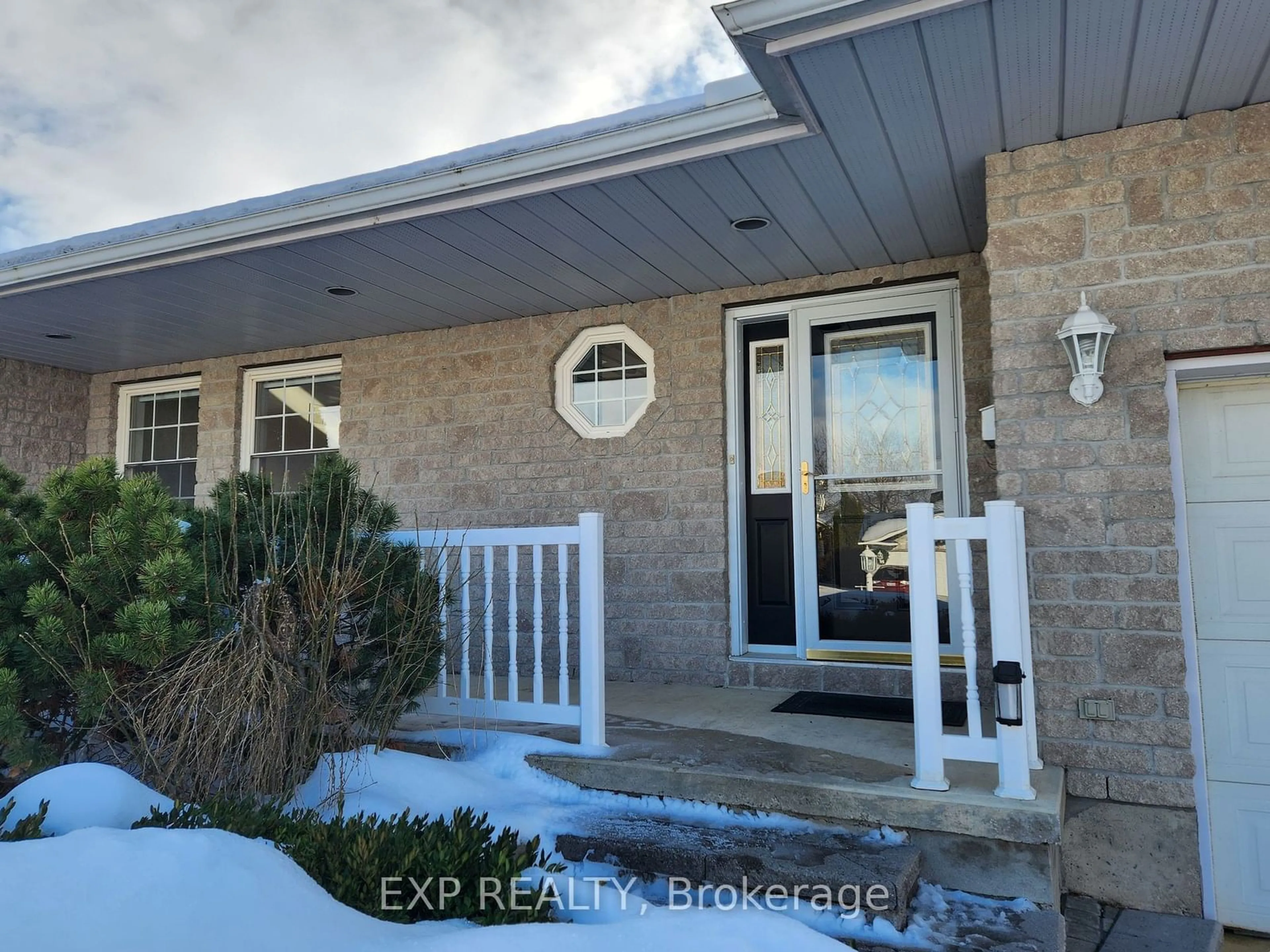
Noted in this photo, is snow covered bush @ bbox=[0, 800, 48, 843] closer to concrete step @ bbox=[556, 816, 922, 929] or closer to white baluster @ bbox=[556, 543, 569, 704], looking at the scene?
Answer: concrete step @ bbox=[556, 816, 922, 929]

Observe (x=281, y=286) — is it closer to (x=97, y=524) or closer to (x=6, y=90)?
(x=97, y=524)

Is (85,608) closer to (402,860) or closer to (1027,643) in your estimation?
(402,860)

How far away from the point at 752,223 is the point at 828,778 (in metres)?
2.39

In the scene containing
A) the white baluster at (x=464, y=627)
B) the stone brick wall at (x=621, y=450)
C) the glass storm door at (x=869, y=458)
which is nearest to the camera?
the white baluster at (x=464, y=627)

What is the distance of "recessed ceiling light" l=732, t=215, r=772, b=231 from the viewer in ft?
12.1

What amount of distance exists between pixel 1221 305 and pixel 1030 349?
0.62 m

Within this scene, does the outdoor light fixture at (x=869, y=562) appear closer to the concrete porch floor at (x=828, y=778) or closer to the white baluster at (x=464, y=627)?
the concrete porch floor at (x=828, y=778)

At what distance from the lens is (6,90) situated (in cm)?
1246

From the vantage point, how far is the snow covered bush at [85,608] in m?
2.77

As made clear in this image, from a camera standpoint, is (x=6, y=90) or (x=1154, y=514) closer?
(x=1154, y=514)

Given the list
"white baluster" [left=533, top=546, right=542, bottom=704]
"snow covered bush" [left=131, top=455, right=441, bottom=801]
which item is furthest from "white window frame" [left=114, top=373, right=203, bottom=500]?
"white baluster" [left=533, top=546, right=542, bottom=704]

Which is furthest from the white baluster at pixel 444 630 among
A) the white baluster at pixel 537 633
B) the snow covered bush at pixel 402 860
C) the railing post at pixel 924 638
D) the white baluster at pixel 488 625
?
the railing post at pixel 924 638

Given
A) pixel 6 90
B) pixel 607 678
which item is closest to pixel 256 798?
pixel 607 678

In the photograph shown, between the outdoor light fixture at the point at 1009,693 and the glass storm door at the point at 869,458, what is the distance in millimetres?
1660
